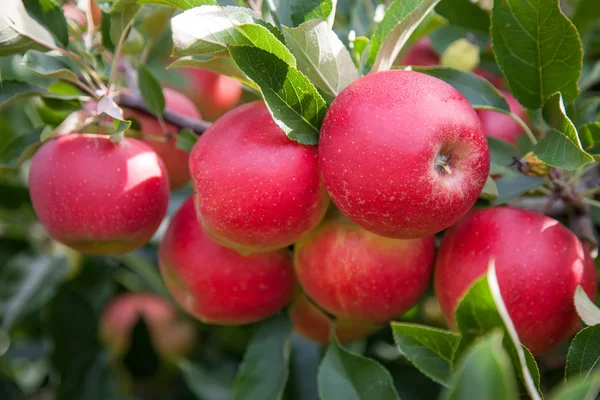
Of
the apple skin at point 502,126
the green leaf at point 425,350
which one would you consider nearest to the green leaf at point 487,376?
the green leaf at point 425,350

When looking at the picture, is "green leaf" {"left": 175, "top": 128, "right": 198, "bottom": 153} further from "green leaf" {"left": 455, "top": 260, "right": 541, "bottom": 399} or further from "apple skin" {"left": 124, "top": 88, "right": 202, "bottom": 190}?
"green leaf" {"left": 455, "top": 260, "right": 541, "bottom": 399}

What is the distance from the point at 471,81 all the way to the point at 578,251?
28cm

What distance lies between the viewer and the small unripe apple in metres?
1.59

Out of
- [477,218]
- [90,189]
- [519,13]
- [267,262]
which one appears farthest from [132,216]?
[519,13]

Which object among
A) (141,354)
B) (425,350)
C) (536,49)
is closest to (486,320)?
(425,350)

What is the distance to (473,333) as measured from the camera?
2.02ft

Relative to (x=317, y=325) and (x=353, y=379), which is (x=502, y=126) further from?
(x=353, y=379)

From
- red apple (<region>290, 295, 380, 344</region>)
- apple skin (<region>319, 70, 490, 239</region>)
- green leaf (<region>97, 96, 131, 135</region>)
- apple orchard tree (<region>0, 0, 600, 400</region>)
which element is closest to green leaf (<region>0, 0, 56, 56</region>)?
apple orchard tree (<region>0, 0, 600, 400</region>)

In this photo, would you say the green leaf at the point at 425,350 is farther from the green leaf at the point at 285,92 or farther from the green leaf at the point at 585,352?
the green leaf at the point at 285,92

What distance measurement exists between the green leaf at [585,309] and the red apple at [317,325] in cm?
38

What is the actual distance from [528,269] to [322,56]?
0.36 m

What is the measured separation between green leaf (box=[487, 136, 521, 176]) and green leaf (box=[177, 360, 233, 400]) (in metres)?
0.76

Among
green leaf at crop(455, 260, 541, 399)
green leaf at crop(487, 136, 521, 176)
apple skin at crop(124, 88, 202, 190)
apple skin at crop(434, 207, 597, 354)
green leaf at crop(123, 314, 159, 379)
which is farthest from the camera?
green leaf at crop(123, 314, 159, 379)

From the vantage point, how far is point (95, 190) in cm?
87
